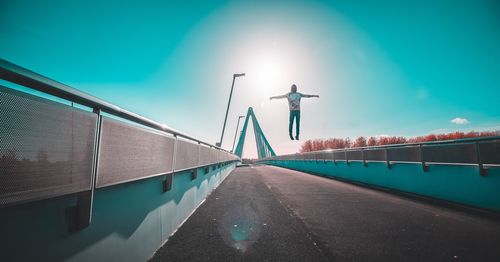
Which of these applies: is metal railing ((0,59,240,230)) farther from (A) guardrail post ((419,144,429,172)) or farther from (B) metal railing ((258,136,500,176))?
(A) guardrail post ((419,144,429,172))

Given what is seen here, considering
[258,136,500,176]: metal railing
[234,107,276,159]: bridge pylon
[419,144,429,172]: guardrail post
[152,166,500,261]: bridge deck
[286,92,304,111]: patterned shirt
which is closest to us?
[152,166,500,261]: bridge deck

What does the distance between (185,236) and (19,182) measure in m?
2.39

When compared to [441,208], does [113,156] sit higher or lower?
higher

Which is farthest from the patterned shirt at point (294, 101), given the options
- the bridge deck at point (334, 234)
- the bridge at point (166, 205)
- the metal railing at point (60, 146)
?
the metal railing at point (60, 146)

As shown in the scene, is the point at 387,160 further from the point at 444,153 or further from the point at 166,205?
the point at 166,205

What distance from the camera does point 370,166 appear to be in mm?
8711

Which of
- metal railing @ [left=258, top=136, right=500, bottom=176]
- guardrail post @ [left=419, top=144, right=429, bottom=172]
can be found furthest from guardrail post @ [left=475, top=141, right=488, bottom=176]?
guardrail post @ [left=419, top=144, right=429, bottom=172]

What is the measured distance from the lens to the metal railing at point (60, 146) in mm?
1053

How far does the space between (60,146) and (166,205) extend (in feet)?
6.54

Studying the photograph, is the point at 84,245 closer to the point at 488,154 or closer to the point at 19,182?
the point at 19,182

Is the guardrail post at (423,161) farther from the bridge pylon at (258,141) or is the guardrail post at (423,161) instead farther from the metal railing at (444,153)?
the bridge pylon at (258,141)

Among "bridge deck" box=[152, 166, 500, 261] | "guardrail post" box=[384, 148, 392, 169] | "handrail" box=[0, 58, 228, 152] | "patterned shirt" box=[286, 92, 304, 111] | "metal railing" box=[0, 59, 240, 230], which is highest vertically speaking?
"patterned shirt" box=[286, 92, 304, 111]

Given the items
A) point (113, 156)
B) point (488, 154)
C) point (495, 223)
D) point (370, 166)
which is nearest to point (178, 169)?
point (113, 156)

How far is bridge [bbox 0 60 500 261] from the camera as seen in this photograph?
3.74ft
